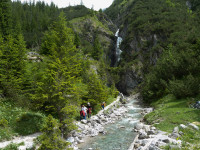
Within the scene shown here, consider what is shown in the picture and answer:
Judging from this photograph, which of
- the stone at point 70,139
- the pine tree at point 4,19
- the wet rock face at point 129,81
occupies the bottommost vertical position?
the wet rock face at point 129,81

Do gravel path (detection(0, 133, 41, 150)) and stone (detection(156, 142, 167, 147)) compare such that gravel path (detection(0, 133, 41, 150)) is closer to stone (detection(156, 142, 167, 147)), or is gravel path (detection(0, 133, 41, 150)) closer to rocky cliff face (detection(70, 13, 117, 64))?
stone (detection(156, 142, 167, 147))

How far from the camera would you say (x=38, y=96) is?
520 inches

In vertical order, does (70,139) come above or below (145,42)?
below

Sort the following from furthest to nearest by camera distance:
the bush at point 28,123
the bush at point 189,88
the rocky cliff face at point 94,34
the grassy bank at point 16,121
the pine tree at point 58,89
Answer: the rocky cliff face at point 94,34 < the bush at point 189,88 < the pine tree at point 58,89 < the bush at point 28,123 < the grassy bank at point 16,121

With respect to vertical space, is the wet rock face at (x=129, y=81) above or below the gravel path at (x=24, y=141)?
below

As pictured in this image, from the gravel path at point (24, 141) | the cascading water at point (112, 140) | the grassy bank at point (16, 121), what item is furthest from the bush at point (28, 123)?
the cascading water at point (112, 140)

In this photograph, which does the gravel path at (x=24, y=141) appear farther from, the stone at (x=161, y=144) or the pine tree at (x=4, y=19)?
the pine tree at (x=4, y=19)

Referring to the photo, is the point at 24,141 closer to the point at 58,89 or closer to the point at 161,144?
the point at 58,89

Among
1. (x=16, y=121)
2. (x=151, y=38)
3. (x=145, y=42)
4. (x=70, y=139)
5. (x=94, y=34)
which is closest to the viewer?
(x=16, y=121)

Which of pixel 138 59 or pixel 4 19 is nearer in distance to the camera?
pixel 4 19

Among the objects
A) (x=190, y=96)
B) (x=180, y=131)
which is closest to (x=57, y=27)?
(x=180, y=131)

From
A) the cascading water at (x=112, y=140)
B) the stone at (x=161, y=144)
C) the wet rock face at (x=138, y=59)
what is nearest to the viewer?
the stone at (x=161, y=144)

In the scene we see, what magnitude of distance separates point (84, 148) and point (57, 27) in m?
13.7

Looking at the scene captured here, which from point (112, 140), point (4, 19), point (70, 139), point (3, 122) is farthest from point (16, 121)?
point (4, 19)
